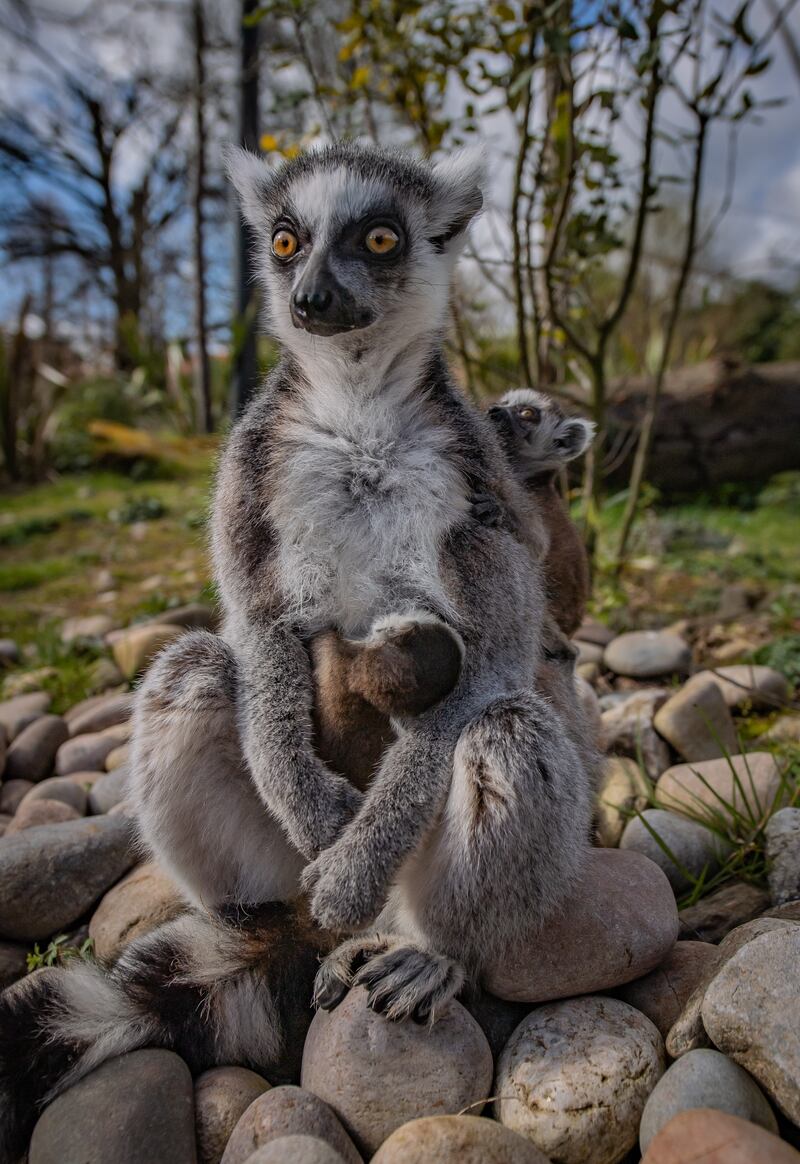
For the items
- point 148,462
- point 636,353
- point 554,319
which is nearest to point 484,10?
point 554,319

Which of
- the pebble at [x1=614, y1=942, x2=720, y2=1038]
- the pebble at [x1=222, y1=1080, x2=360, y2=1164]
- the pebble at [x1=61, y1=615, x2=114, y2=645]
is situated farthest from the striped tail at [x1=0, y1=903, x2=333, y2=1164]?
the pebble at [x1=61, y1=615, x2=114, y2=645]

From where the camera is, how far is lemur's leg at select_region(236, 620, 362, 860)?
8.98 feet

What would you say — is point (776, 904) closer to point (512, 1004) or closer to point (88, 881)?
point (512, 1004)

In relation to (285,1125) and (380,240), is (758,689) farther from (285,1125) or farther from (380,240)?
(285,1125)

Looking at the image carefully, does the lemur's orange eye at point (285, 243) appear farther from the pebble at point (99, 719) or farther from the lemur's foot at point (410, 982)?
the pebble at point (99, 719)

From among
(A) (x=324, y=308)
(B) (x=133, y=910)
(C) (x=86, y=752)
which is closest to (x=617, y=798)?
(B) (x=133, y=910)

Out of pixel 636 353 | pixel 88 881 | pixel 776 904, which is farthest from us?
pixel 636 353

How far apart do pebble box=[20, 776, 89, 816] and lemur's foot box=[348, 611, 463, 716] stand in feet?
7.78

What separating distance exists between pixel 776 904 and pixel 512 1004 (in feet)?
3.78

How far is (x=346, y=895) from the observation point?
2547mm

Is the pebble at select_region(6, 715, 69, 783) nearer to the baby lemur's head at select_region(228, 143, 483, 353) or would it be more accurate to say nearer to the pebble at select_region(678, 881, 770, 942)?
the baby lemur's head at select_region(228, 143, 483, 353)

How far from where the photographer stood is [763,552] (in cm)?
830

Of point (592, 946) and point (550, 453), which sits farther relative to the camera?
point (550, 453)

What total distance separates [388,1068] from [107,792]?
243 cm
